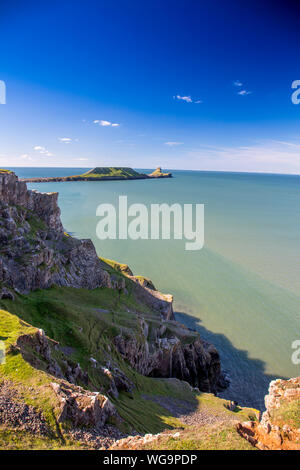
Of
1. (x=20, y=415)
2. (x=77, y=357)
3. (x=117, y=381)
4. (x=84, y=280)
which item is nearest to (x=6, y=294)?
(x=77, y=357)

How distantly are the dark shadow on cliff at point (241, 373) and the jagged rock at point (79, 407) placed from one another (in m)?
30.3

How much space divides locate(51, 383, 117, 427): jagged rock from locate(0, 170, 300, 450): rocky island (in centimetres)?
6

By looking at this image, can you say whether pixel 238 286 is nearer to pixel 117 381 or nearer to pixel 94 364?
pixel 117 381

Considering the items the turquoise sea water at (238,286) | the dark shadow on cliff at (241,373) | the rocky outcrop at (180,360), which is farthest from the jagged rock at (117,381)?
the turquoise sea water at (238,286)

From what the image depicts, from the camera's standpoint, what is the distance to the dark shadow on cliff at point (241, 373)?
3917 centimetres

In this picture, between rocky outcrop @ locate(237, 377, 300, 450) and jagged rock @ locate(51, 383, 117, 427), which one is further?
rocky outcrop @ locate(237, 377, 300, 450)

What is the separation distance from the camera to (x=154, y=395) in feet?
98.4

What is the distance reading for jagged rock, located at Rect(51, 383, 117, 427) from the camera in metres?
15.5

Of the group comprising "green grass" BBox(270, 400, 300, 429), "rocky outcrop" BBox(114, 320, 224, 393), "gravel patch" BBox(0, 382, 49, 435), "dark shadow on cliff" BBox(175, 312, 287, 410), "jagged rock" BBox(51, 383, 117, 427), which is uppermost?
"gravel patch" BBox(0, 382, 49, 435)

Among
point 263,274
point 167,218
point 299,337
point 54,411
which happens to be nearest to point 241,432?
point 54,411

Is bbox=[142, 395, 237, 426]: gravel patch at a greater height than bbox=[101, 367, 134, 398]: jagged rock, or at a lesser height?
lesser

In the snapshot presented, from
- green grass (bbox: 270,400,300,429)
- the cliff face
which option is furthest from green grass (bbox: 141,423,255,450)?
the cliff face

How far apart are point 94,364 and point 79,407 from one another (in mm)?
10772

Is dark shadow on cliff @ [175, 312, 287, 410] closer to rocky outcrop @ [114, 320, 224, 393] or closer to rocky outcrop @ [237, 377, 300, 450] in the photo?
rocky outcrop @ [114, 320, 224, 393]
